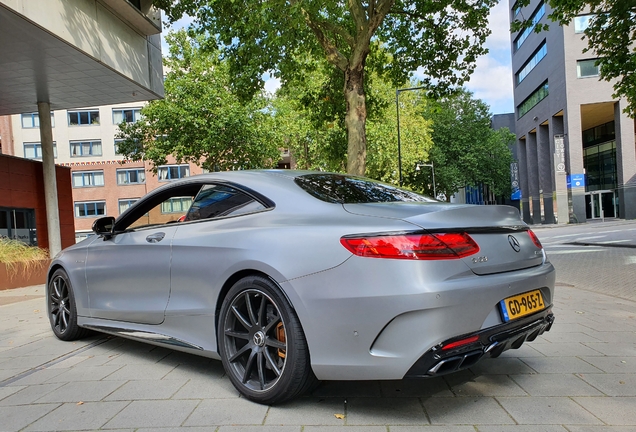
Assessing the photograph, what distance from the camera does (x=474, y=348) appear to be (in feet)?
8.71

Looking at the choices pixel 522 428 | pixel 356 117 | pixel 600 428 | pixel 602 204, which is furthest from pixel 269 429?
pixel 602 204

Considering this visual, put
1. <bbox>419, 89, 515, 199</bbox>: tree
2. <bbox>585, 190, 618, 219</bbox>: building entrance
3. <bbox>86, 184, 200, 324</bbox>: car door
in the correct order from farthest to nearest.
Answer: <bbox>419, 89, 515, 199</bbox>: tree, <bbox>585, 190, 618, 219</bbox>: building entrance, <bbox>86, 184, 200, 324</bbox>: car door

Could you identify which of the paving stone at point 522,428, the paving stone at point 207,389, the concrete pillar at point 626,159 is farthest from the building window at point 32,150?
A: the paving stone at point 522,428

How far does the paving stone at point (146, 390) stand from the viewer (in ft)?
10.8

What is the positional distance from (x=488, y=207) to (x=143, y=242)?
2584mm

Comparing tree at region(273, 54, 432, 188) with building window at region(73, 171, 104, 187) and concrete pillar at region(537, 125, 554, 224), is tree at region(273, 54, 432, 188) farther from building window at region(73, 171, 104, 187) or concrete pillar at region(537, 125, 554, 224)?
building window at region(73, 171, 104, 187)

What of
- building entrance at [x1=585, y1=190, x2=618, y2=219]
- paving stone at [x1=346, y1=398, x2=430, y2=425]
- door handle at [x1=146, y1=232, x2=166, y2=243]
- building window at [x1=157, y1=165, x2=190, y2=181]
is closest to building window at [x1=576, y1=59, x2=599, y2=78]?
building entrance at [x1=585, y1=190, x2=618, y2=219]

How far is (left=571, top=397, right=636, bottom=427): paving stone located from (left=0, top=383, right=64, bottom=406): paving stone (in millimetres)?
3513

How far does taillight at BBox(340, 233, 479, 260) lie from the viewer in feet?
8.50

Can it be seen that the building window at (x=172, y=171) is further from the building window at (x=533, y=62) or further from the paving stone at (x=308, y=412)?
the paving stone at (x=308, y=412)

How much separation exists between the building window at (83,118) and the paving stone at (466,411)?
158 feet

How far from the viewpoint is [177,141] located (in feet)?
83.0

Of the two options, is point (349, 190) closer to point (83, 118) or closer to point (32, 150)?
point (83, 118)

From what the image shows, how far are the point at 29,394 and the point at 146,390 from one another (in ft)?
2.80
